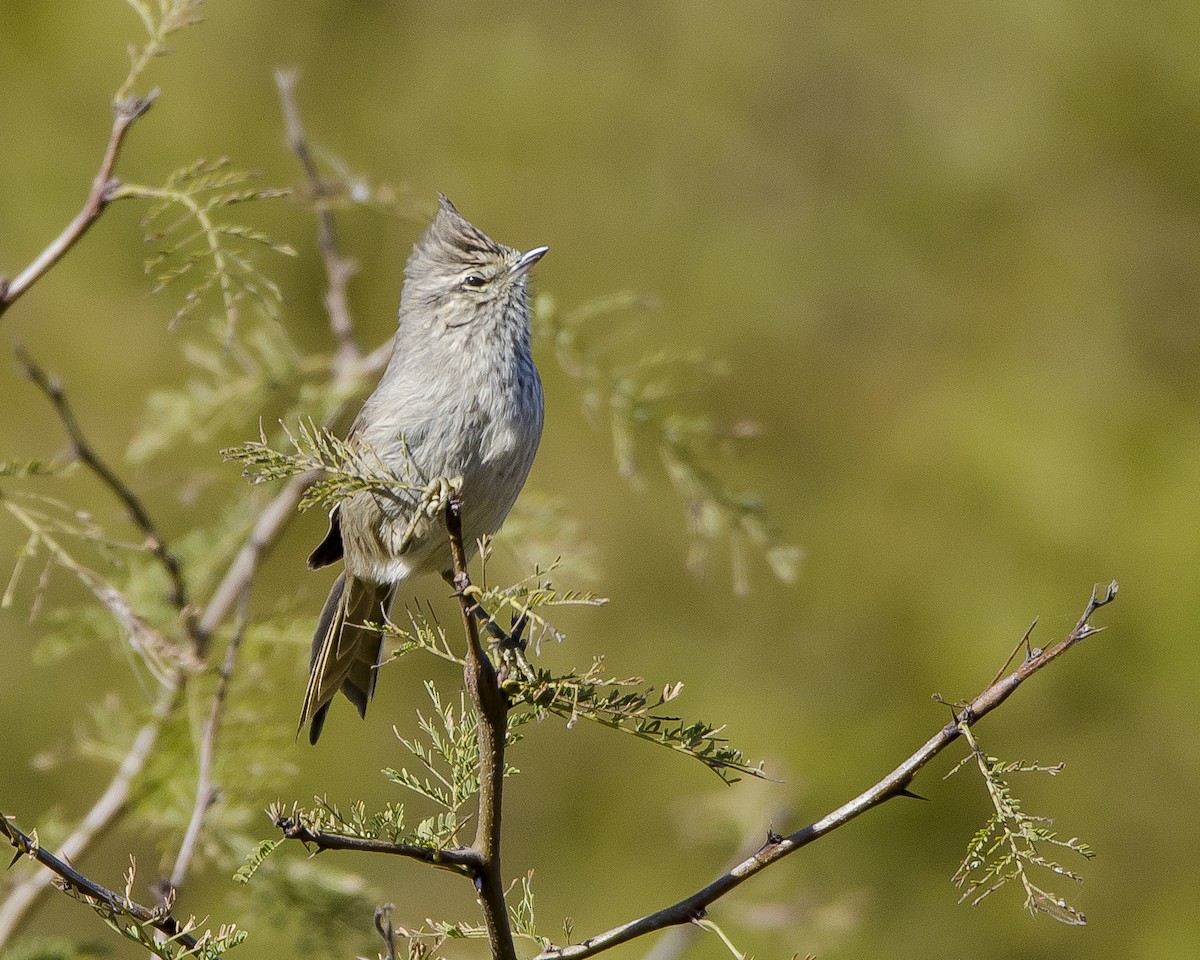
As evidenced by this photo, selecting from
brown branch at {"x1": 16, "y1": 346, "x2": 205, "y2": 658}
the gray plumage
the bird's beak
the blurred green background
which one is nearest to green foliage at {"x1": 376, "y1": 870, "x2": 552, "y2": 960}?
brown branch at {"x1": 16, "y1": 346, "x2": 205, "y2": 658}

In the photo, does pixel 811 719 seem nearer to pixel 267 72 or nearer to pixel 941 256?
pixel 941 256

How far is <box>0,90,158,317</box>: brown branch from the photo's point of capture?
7.40ft

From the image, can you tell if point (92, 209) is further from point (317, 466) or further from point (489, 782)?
point (489, 782)

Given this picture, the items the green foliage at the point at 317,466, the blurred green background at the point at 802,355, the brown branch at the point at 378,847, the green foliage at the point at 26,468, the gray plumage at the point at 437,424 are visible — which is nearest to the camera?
the brown branch at the point at 378,847

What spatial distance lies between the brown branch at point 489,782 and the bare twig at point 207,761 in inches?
27.1

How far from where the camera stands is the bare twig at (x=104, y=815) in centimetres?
270

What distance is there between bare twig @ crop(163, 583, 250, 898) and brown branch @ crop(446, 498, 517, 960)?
27.1 inches

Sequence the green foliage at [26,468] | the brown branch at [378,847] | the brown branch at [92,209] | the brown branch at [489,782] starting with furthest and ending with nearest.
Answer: the green foliage at [26,468] < the brown branch at [92,209] < the brown branch at [489,782] < the brown branch at [378,847]

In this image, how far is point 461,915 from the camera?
5.75 m

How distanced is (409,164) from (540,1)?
135cm

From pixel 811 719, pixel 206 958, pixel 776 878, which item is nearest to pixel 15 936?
pixel 206 958

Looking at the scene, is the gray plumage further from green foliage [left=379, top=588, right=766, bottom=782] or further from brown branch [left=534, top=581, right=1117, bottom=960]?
brown branch [left=534, top=581, right=1117, bottom=960]

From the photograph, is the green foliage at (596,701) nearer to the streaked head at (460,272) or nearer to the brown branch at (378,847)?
the brown branch at (378,847)

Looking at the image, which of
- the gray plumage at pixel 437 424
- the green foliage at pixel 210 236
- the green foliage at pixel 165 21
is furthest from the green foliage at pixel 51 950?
the green foliage at pixel 165 21
